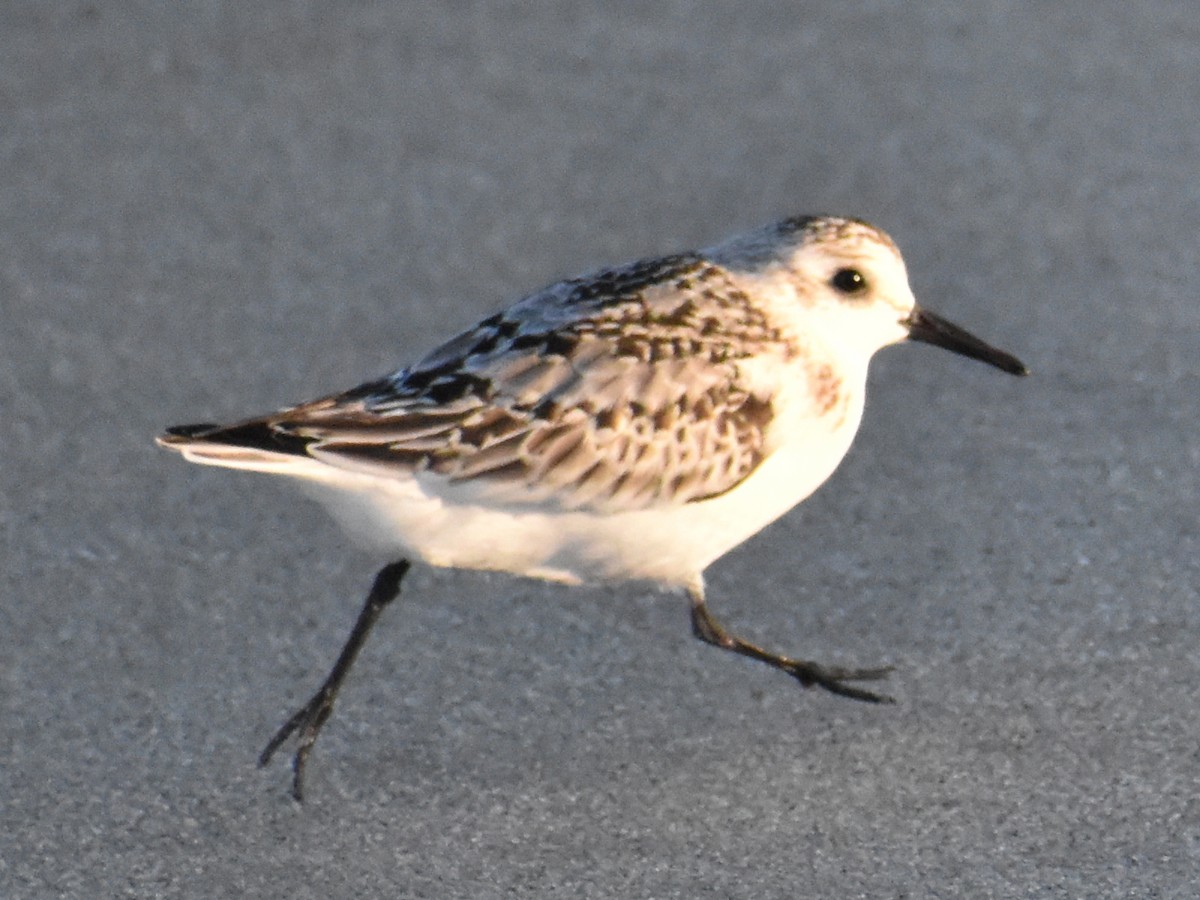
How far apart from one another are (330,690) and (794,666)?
3.07ft

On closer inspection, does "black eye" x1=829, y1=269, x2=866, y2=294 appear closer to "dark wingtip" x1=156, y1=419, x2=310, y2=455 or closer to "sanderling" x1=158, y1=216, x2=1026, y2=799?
"sanderling" x1=158, y1=216, x2=1026, y2=799

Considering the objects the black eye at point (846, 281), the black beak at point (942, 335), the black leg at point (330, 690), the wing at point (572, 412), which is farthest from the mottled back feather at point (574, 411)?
the black beak at point (942, 335)

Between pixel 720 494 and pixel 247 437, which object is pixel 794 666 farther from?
pixel 247 437

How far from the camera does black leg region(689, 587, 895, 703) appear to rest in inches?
192

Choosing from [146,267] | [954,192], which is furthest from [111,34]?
[954,192]

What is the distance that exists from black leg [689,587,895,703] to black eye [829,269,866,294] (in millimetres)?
708

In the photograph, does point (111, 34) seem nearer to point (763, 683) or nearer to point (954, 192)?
point (954, 192)

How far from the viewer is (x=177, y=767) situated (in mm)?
4719

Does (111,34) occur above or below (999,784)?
above

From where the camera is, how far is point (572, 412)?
4750 millimetres

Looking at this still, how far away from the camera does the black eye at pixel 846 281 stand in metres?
5.10

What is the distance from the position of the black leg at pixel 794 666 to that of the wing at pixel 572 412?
323 millimetres

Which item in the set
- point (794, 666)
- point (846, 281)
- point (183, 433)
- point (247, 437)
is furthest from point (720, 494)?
point (183, 433)

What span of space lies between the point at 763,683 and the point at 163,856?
1359 mm
